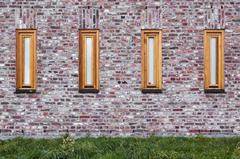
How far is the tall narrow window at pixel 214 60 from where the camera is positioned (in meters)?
Result: 15.1

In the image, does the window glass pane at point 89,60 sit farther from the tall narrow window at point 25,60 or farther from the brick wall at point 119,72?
the tall narrow window at point 25,60

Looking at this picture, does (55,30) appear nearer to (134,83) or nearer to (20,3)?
(20,3)

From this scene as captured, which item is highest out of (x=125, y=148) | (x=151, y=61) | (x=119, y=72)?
(x=151, y=61)

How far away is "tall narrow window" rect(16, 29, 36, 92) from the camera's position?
15.0 meters

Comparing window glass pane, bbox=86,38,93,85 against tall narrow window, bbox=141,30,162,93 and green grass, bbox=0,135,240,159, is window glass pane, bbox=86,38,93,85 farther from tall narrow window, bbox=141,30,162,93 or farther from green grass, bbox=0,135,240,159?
green grass, bbox=0,135,240,159

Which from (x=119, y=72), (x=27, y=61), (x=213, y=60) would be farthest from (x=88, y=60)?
(x=213, y=60)

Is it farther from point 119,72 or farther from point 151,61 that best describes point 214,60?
point 119,72

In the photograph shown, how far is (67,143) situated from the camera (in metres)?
11.8

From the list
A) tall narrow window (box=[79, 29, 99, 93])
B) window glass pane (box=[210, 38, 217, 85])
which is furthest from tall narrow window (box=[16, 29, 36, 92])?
window glass pane (box=[210, 38, 217, 85])

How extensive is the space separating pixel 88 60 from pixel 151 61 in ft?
5.97

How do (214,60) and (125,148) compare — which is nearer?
(125,148)

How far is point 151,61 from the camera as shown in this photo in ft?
49.6

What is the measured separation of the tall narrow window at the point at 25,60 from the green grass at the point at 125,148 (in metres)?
2.01

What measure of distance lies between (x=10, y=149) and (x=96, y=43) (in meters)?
4.44
